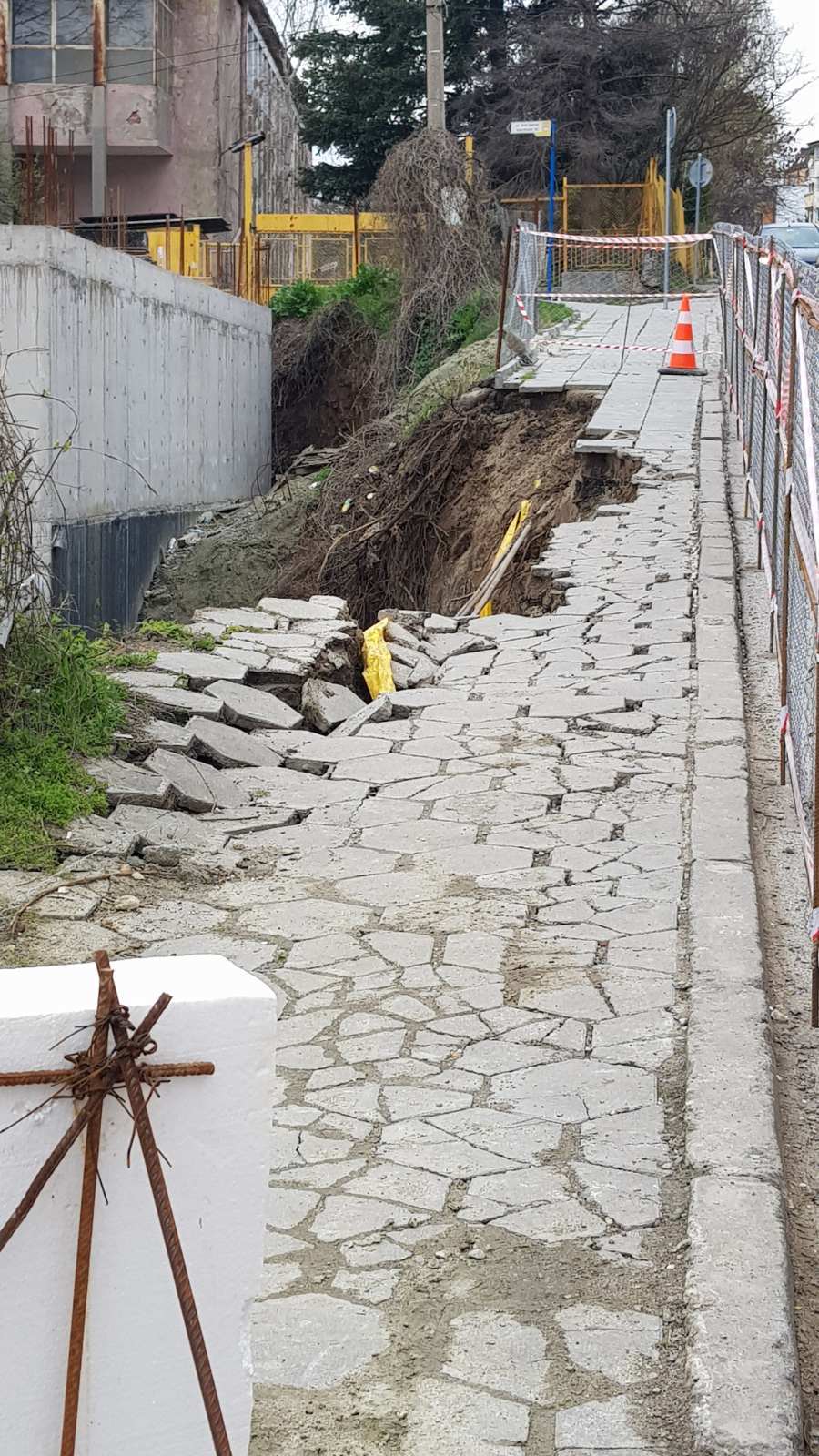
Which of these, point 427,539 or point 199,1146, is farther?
point 427,539

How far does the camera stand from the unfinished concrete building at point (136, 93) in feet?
96.7

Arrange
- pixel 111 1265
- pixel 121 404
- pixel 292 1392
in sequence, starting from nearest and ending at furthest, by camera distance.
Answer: pixel 111 1265, pixel 292 1392, pixel 121 404

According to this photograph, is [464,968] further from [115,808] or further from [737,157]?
[737,157]

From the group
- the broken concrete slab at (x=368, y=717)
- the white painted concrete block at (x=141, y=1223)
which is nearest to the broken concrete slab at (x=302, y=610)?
the broken concrete slab at (x=368, y=717)

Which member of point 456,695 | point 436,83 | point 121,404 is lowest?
point 456,695

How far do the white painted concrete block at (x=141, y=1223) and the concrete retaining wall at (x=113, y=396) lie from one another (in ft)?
22.9

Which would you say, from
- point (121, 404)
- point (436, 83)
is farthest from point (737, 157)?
point (121, 404)

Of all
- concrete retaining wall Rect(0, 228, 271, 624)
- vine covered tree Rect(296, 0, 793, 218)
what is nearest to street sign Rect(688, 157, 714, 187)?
vine covered tree Rect(296, 0, 793, 218)

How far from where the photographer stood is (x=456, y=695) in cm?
837

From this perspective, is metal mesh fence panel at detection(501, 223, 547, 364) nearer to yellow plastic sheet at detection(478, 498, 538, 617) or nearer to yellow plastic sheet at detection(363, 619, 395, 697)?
yellow plastic sheet at detection(478, 498, 538, 617)

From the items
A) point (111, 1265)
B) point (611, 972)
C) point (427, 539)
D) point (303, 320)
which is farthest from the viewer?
point (303, 320)

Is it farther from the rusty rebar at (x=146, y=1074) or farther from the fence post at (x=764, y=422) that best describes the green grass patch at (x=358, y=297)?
the rusty rebar at (x=146, y=1074)

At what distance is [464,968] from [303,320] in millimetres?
21820

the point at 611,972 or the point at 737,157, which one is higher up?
the point at 737,157
